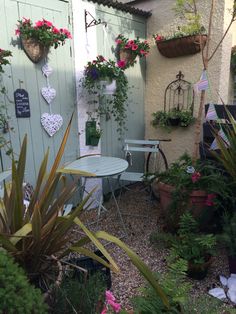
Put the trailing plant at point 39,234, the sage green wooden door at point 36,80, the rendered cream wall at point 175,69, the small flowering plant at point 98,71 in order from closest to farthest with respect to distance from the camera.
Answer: the trailing plant at point 39,234, the sage green wooden door at point 36,80, the small flowering plant at point 98,71, the rendered cream wall at point 175,69

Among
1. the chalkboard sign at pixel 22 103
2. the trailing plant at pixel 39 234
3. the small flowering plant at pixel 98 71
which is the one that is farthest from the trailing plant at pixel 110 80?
the trailing plant at pixel 39 234

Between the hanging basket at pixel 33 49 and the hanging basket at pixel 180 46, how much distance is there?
1.75 m

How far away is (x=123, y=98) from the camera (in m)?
3.34

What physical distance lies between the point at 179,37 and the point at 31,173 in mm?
2460

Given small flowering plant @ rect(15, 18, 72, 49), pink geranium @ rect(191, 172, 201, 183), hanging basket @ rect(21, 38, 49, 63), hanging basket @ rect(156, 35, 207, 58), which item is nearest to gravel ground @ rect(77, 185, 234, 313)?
pink geranium @ rect(191, 172, 201, 183)

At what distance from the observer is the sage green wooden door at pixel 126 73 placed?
3.24 metres

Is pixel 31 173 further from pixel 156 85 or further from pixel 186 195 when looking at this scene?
pixel 156 85

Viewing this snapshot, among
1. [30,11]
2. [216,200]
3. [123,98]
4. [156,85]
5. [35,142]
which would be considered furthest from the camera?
[156,85]

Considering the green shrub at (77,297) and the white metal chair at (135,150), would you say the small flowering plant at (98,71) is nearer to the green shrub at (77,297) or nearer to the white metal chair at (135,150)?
the white metal chair at (135,150)

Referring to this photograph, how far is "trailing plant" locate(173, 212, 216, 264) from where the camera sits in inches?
78.7

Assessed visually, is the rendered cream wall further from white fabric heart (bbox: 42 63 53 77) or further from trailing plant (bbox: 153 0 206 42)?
white fabric heart (bbox: 42 63 53 77)

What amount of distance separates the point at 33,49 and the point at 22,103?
49 cm

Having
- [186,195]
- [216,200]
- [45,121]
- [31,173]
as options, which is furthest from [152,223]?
[45,121]

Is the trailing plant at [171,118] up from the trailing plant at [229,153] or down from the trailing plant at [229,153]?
up
